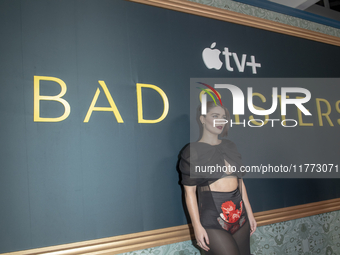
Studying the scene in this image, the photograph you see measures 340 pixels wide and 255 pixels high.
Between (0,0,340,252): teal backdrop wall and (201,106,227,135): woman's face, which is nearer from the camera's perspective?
(0,0,340,252): teal backdrop wall

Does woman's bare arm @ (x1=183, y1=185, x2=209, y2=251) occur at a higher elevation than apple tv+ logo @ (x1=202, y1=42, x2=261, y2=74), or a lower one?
lower

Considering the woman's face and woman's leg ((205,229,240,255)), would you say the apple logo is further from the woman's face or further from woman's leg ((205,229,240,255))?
woman's leg ((205,229,240,255))

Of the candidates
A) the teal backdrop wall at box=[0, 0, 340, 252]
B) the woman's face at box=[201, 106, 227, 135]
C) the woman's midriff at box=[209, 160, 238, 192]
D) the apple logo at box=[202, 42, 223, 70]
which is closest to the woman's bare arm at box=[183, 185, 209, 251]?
the woman's midriff at box=[209, 160, 238, 192]

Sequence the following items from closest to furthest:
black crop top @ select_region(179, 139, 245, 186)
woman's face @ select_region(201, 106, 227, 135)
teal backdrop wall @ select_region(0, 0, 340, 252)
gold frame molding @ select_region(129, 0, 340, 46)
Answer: teal backdrop wall @ select_region(0, 0, 340, 252)
black crop top @ select_region(179, 139, 245, 186)
woman's face @ select_region(201, 106, 227, 135)
gold frame molding @ select_region(129, 0, 340, 46)

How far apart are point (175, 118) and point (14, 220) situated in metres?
1.33

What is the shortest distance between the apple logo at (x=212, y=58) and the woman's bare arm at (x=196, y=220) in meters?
1.17

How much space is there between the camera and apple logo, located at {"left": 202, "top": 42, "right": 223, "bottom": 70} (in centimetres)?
223

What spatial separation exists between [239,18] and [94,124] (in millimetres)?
1814

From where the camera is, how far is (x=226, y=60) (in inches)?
91.5

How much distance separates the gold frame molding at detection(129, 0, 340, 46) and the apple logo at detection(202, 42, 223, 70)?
329mm

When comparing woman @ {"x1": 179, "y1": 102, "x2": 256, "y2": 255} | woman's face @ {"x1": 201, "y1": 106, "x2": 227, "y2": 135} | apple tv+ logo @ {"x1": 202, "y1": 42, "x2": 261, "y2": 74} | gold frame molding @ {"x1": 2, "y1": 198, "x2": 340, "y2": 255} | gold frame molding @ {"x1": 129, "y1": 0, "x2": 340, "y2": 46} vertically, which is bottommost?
gold frame molding @ {"x1": 2, "y1": 198, "x2": 340, "y2": 255}

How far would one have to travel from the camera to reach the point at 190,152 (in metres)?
1.75

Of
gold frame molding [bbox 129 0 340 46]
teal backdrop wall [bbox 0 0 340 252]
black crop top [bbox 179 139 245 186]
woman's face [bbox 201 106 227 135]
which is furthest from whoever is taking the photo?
gold frame molding [bbox 129 0 340 46]

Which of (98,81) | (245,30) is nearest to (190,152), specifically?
(98,81)
